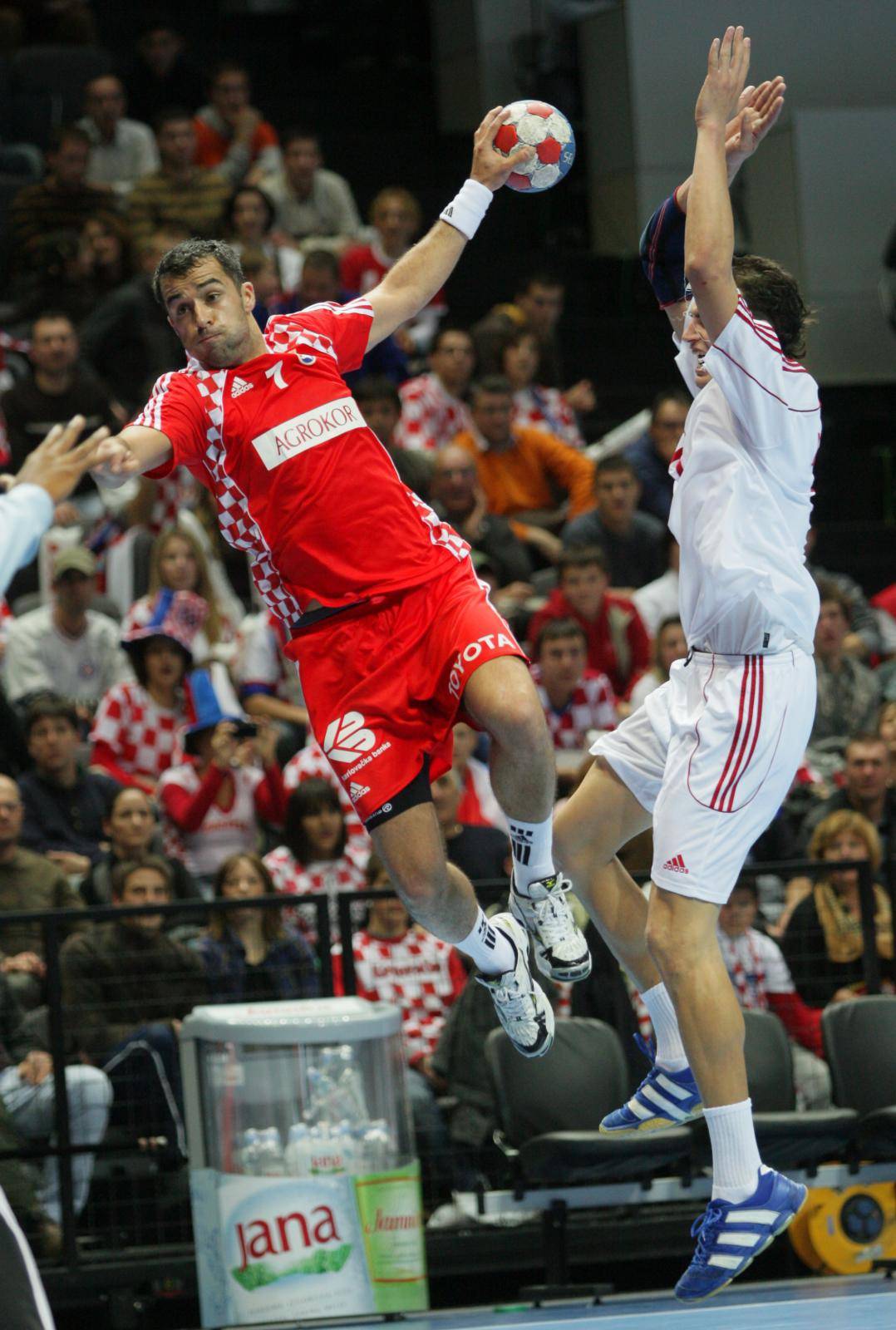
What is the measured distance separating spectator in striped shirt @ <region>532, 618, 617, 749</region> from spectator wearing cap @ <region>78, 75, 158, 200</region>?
5489mm

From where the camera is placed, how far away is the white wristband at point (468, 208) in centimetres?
637

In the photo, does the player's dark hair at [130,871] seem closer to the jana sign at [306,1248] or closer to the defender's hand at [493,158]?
the jana sign at [306,1248]

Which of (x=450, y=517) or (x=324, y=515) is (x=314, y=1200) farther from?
(x=450, y=517)

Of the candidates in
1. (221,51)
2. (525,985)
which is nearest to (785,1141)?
(525,985)

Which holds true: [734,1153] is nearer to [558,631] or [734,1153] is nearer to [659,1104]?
[659,1104]

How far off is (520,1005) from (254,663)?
4.84 m

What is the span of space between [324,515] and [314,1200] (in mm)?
3070

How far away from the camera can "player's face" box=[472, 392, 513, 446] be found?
1207cm

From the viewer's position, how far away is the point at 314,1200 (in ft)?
25.4

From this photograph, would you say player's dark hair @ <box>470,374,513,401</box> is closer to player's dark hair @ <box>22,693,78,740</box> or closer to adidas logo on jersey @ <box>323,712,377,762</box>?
player's dark hair @ <box>22,693,78,740</box>

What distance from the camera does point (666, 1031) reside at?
583cm

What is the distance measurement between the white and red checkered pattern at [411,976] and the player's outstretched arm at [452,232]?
10.4 ft

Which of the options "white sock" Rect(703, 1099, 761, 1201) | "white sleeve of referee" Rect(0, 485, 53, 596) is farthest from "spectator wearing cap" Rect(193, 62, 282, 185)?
"white sock" Rect(703, 1099, 761, 1201)

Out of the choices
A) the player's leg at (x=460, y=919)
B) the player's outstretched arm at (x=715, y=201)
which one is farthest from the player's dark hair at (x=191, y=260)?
the player's leg at (x=460, y=919)
